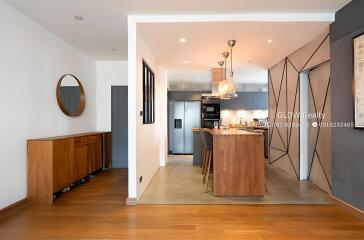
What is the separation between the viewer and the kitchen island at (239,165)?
3.67 meters

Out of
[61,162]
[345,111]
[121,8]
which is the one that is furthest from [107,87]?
[345,111]

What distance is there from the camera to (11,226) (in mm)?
2719

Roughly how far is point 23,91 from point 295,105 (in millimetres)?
4787

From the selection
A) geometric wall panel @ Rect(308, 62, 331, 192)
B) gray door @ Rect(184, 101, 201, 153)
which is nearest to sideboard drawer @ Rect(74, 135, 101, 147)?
gray door @ Rect(184, 101, 201, 153)

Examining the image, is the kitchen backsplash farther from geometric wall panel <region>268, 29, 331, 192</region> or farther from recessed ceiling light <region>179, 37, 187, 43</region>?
recessed ceiling light <region>179, 37, 187, 43</region>

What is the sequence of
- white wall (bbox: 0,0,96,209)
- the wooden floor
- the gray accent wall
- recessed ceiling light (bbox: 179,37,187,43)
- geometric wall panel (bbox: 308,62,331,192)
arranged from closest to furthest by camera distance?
the wooden floor → the gray accent wall → white wall (bbox: 0,0,96,209) → geometric wall panel (bbox: 308,62,331,192) → recessed ceiling light (bbox: 179,37,187,43)

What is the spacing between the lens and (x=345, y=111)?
10.4 feet

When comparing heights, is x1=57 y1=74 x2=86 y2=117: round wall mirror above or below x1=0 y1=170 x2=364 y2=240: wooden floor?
above

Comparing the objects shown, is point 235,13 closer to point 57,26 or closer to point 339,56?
point 339,56

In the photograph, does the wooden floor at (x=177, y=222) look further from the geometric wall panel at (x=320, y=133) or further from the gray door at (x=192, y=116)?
the gray door at (x=192, y=116)

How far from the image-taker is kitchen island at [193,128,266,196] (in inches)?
144

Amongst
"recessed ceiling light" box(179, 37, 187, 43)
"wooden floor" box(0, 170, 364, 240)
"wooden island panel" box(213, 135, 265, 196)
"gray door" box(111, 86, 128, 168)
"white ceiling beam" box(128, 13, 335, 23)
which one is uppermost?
"white ceiling beam" box(128, 13, 335, 23)

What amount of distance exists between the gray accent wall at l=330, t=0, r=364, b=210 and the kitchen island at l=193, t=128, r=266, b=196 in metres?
1.00

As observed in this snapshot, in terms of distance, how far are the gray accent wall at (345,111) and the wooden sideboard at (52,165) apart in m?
4.02
